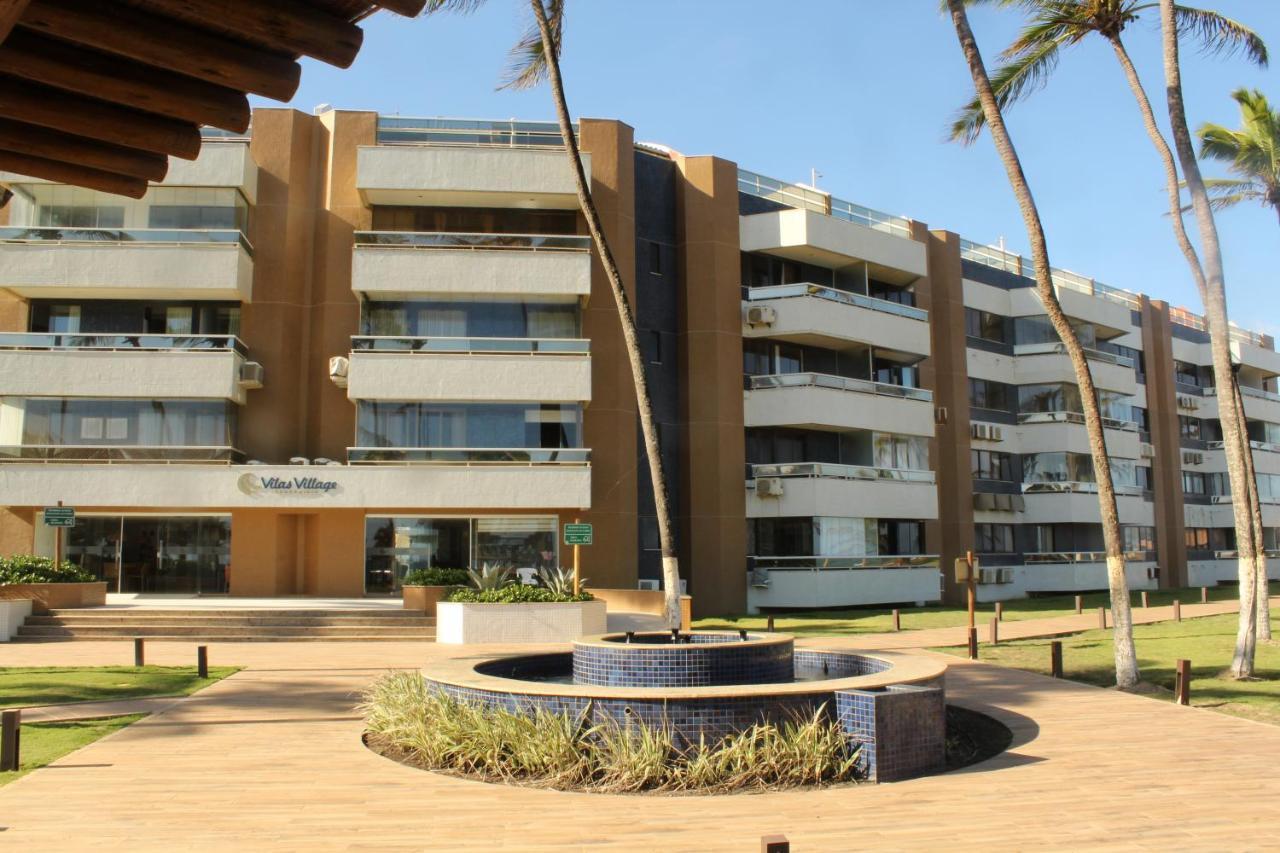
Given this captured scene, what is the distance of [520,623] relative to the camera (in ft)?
76.3

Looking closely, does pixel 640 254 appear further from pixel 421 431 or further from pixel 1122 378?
pixel 1122 378

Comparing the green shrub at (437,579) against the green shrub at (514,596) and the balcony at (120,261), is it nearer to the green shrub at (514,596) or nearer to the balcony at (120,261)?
the green shrub at (514,596)

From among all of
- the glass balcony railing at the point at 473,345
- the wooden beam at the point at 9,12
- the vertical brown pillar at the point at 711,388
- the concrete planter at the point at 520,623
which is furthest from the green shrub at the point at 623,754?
the vertical brown pillar at the point at 711,388

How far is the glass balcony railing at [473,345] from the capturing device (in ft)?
98.7

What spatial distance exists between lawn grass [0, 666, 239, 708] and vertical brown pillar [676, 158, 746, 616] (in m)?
17.1

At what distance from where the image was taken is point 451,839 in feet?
27.7

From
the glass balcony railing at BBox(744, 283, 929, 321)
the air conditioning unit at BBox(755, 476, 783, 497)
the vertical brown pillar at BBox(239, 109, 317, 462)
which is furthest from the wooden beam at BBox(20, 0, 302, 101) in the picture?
the glass balcony railing at BBox(744, 283, 929, 321)

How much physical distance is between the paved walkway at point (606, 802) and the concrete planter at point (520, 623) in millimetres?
9200

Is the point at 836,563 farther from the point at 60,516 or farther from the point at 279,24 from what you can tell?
the point at 279,24

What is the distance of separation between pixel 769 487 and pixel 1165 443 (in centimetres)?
2815

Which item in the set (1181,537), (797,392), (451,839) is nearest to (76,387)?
(797,392)

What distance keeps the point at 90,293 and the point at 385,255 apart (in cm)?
855

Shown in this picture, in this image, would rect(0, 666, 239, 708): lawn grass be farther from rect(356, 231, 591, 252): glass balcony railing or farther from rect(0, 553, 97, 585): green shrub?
rect(356, 231, 591, 252): glass balcony railing

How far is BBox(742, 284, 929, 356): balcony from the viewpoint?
3512cm
